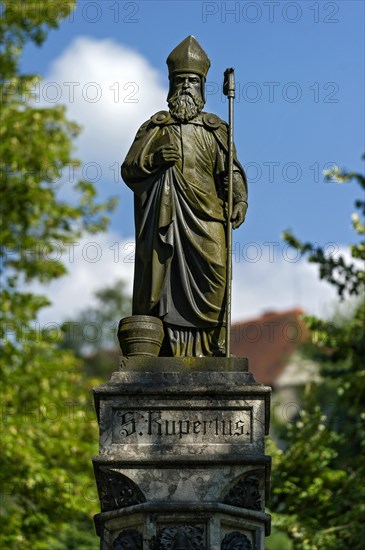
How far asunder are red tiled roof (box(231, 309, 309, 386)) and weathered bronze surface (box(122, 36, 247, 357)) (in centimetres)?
5854

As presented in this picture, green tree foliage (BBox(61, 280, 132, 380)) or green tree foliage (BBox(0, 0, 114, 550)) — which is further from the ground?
green tree foliage (BBox(61, 280, 132, 380))

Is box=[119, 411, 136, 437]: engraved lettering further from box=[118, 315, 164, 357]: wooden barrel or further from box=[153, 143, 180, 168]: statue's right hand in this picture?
box=[153, 143, 180, 168]: statue's right hand

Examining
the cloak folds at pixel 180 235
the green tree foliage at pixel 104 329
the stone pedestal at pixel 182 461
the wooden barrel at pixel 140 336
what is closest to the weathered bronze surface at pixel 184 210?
the cloak folds at pixel 180 235

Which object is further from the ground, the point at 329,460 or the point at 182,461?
the point at 329,460

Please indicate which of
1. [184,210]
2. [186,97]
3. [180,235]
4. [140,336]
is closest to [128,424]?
[140,336]

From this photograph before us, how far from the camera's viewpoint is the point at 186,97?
Answer: 490 inches

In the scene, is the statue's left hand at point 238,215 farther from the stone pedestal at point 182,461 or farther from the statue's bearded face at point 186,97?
the stone pedestal at point 182,461

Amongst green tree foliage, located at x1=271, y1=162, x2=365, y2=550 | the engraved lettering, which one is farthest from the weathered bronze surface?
green tree foliage, located at x1=271, y1=162, x2=365, y2=550

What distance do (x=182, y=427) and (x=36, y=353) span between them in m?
13.8

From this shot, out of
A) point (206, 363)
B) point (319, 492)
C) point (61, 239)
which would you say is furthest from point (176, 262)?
point (61, 239)

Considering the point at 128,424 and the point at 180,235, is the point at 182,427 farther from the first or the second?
the point at 180,235

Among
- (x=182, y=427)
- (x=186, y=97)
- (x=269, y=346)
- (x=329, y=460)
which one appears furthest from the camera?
(x=269, y=346)

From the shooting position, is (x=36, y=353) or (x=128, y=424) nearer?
(x=128, y=424)

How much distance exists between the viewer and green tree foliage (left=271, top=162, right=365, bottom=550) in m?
20.2
